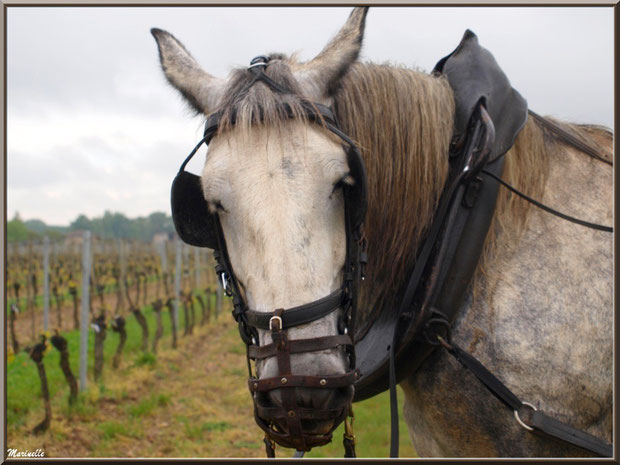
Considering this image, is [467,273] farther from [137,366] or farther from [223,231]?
[137,366]

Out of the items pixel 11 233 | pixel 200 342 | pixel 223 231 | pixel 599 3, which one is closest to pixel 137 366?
pixel 200 342

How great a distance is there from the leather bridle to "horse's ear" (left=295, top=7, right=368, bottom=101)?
0.43ft

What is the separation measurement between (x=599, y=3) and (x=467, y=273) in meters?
1.30

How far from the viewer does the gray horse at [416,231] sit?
170 cm

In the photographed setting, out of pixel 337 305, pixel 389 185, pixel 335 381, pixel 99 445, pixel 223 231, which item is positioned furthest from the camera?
pixel 99 445

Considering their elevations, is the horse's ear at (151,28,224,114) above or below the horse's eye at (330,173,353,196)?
above

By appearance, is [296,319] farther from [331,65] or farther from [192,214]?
[331,65]

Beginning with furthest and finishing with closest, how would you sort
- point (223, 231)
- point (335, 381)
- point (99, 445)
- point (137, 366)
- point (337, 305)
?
point (137, 366) → point (99, 445) → point (223, 231) → point (337, 305) → point (335, 381)

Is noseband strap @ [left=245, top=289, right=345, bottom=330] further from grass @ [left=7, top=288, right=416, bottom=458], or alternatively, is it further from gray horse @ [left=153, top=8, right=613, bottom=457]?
grass @ [left=7, top=288, right=416, bottom=458]

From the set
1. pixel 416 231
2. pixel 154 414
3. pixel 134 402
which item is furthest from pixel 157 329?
pixel 416 231

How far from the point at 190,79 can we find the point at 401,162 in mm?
971

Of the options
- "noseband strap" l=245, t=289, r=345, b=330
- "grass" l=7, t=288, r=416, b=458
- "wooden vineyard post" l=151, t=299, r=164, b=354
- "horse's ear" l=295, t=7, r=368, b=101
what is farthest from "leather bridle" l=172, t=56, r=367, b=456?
"wooden vineyard post" l=151, t=299, r=164, b=354

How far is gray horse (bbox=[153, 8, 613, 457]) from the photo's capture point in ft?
5.56

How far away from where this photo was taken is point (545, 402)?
1.93 meters
